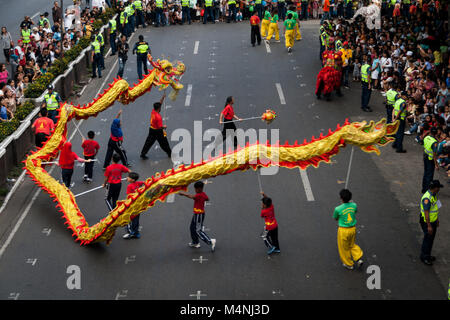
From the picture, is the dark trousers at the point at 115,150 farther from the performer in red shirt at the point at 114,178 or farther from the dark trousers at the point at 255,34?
the dark trousers at the point at 255,34

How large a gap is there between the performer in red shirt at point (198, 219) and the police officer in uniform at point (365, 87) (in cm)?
1048

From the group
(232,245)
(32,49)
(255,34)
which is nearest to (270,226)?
(232,245)

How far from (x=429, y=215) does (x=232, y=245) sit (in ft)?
14.2

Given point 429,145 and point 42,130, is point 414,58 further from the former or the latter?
point 42,130

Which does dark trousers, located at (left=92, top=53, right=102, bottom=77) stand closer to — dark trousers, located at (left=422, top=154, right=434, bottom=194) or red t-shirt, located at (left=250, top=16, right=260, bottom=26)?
red t-shirt, located at (left=250, top=16, right=260, bottom=26)

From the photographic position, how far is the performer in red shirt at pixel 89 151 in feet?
59.3

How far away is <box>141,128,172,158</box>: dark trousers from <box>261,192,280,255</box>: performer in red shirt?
233 inches

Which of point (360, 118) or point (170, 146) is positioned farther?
point (360, 118)

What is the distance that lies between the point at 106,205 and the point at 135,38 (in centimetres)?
1829

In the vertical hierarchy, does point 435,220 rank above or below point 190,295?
above

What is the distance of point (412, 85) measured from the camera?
22.7m

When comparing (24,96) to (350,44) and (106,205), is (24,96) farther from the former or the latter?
(350,44)
